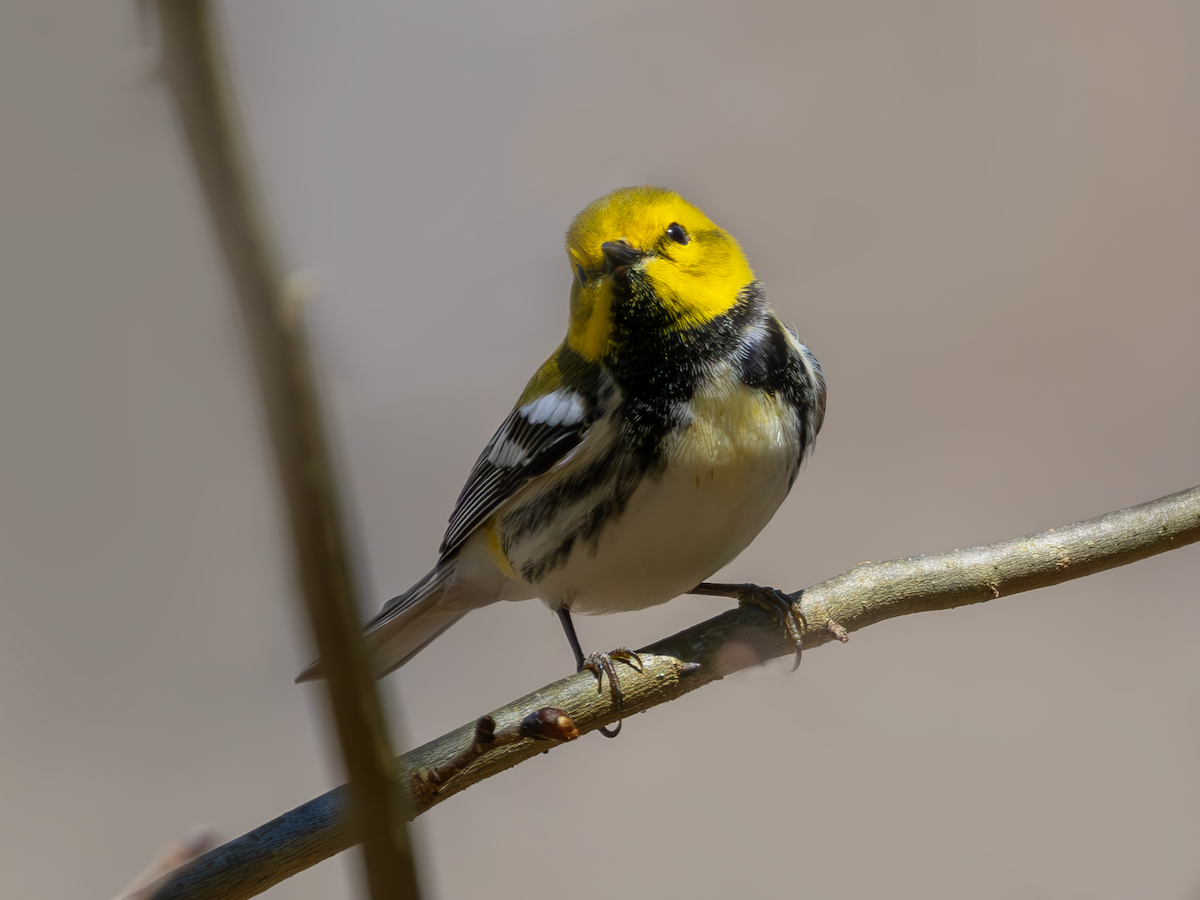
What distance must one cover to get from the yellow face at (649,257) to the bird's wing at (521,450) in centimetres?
Result: 8

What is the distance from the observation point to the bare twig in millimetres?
214

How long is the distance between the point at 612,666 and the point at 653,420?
28 cm

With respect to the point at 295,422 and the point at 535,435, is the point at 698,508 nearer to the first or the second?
the point at 535,435

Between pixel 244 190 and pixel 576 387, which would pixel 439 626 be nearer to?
pixel 576 387

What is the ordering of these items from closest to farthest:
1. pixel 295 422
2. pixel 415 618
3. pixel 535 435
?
1. pixel 295 422
2. pixel 535 435
3. pixel 415 618

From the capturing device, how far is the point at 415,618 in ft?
5.11

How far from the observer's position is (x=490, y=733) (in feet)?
1.90

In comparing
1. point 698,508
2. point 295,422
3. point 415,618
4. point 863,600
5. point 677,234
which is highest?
point 677,234

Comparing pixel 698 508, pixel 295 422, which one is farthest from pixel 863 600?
pixel 295 422

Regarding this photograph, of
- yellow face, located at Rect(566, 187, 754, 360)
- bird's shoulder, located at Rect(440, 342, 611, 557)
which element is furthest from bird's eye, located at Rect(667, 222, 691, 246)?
bird's shoulder, located at Rect(440, 342, 611, 557)

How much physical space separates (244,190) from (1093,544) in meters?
1.14

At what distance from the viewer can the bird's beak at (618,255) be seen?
3.80 feet

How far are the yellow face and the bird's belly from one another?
5.1 inches

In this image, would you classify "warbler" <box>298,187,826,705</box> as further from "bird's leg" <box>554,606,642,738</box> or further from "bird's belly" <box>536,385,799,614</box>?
"bird's leg" <box>554,606,642,738</box>
